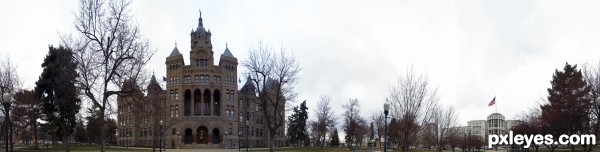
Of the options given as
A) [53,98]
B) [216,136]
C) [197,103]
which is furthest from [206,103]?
[53,98]

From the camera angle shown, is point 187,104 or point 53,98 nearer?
point 53,98

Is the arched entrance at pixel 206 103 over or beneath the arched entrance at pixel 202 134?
over

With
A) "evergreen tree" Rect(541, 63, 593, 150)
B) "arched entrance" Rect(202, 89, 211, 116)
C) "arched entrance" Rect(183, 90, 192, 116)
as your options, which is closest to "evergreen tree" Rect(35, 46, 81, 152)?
"arched entrance" Rect(183, 90, 192, 116)

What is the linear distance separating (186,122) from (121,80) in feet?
205

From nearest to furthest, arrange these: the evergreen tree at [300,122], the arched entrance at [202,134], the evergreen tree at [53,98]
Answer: the evergreen tree at [53,98], the arched entrance at [202,134], the evergreen tree at [300,122]

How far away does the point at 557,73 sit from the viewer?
59156mm

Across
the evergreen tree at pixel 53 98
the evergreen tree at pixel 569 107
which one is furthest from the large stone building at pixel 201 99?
the evergreen tree at pixel 569 107

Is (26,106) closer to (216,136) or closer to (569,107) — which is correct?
(216,136)

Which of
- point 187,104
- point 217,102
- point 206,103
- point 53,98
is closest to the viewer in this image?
point 53,98

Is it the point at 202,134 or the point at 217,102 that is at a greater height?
the point at 217,102

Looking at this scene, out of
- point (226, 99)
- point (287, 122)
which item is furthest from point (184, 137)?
point (287, 122)

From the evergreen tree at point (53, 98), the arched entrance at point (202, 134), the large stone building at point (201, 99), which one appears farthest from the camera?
the arched entrance at point (202, 134)

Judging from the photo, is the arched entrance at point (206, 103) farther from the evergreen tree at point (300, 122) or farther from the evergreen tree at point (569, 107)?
the evergreen tree at point (569, 107)

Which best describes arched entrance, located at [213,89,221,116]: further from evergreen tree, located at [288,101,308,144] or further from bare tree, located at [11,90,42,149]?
bare tree, located at [11,90,42,149]
